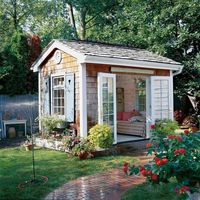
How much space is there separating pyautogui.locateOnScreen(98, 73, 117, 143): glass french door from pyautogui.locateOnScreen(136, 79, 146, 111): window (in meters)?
4.12

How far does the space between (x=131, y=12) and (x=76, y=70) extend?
25.8ft

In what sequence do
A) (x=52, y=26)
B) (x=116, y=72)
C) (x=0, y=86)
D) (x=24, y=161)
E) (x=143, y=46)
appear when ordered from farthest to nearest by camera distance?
(x=52, y=26), (x=143, y=46), (x=0, y=86), (x=116, y=72), (x=24, y=161)

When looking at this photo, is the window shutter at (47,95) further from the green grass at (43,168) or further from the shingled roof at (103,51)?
the green grass at (43,168)

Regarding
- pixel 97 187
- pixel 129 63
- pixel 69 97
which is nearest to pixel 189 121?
pixel 129 63

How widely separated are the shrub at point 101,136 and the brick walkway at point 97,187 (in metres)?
1.93

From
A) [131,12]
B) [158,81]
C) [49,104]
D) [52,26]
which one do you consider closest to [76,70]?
[49,104]

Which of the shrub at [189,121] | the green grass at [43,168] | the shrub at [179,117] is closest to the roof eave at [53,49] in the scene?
the green grass at [43,168]

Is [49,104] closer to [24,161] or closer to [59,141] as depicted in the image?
[59,141]

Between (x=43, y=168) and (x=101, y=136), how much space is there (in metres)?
2.10

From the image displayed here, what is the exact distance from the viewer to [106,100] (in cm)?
1061

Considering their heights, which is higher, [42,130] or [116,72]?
[116,72]

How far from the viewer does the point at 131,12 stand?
675 inches

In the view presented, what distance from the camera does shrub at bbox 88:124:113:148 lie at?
9562mm

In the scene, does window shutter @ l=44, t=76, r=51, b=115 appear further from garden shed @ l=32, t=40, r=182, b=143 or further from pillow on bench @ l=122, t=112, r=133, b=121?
pillow on bench @ l=122, t=112, r=133, b=121
